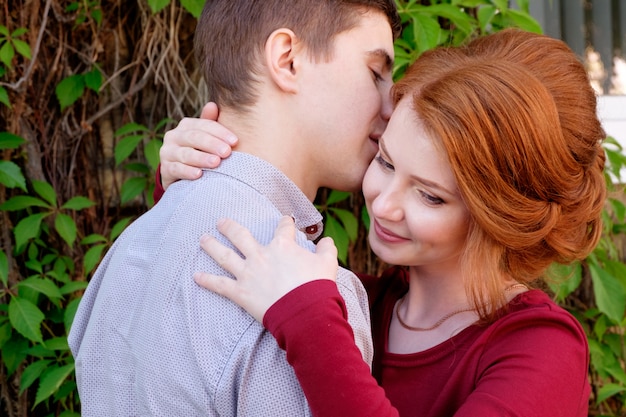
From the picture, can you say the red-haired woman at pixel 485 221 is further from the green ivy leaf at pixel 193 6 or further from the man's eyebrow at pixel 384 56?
the green ivy leaf at pixel 193 6

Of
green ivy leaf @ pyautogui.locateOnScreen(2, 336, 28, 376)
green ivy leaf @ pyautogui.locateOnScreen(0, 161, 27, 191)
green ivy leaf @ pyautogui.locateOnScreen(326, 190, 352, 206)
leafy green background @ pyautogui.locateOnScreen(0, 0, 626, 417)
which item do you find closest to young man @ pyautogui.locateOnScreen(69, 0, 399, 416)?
green ivy leaf @ pyautogui.locateOnScreen(326, 190, 352, 206)

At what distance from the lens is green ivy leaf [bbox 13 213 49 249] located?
2.29 meters

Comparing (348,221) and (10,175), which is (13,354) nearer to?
(10,175)

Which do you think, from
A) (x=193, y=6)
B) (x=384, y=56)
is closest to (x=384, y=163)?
(x=384, y=56)

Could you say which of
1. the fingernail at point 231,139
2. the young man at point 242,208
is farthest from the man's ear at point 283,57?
the fingernail at point 231,139

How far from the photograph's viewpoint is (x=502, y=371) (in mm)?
1330

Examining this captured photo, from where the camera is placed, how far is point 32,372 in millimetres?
2250

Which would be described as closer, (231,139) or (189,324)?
(189,324)

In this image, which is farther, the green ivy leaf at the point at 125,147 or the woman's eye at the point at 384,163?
the green ivy leaf at the point at 125,147

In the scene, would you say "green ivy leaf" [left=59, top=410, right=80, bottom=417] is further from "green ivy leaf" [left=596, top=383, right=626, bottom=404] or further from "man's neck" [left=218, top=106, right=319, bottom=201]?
"green ivy leaf" [left=596, top=383, right=626, bottom=404]

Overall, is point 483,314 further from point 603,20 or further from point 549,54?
point 603,20

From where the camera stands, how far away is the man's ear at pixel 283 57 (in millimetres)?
1488

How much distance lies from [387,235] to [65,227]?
3.82ft

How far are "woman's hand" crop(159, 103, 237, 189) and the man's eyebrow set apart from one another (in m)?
0.34
